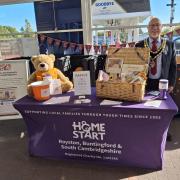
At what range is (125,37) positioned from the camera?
3877 millimetres

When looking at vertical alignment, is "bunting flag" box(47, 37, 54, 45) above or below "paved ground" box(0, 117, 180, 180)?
above

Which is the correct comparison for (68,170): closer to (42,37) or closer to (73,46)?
(73,46)

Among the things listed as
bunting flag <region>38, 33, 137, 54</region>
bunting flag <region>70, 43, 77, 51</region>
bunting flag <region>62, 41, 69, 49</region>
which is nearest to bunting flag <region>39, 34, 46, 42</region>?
bunting flag <region>38, 33, 137, 54</region>

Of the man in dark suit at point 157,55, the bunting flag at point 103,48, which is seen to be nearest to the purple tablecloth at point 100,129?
the man in dark suit at point 157,55

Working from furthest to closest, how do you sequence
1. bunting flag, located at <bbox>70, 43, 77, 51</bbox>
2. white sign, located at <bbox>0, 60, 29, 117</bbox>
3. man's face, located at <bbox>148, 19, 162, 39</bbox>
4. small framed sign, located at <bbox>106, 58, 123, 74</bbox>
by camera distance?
1. bunting flag, located at <bbox>70, 43, 77, 51</bbox>
2. white sign, located at <bbox>0, 60, 29, 117</bbox>
3. man's face, located at <bbox>148, 19, 162, 39</bbox>
4. small framed sign, located at <bbox>106, 58, 123, 74</bbox>

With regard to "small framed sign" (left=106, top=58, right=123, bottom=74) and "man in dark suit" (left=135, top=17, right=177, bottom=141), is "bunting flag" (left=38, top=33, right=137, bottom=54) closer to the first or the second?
"man in dark suit" (left=135, top=17, right=177, bottom=141)

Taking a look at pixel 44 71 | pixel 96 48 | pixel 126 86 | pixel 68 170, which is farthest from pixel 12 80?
pixel 126 86

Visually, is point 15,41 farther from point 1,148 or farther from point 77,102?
point 77,102

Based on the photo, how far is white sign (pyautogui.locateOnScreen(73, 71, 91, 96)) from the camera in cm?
207

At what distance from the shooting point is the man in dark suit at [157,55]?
240 cm

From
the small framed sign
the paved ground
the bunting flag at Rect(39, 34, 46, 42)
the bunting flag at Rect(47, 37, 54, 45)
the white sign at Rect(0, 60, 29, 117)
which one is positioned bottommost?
the paved ground

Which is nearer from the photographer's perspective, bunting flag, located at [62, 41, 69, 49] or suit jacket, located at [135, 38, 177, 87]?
suit jacket, located at [135, 38, 177, 87]

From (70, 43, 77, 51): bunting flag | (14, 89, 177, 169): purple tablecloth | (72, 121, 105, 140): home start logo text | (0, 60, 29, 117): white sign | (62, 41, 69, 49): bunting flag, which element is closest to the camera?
(14, 89, 177, 169): purple tablecloth

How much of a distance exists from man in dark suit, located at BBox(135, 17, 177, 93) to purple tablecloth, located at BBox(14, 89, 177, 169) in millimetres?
494
